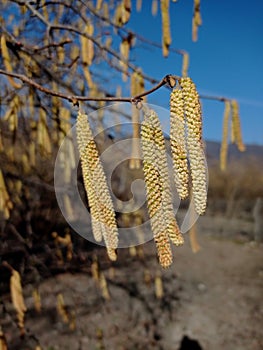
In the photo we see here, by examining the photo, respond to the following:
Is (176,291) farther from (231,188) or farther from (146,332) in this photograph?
(231,188)

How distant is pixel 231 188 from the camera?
11078 mm

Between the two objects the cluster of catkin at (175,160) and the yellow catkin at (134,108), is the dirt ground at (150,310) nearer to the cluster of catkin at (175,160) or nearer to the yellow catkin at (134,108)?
the yellow catkin at (134,108)

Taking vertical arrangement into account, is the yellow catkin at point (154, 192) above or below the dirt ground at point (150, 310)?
above

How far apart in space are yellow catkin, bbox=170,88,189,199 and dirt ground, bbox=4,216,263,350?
7.74ft

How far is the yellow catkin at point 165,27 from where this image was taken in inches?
49.9

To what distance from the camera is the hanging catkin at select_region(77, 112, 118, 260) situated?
0.65 metres

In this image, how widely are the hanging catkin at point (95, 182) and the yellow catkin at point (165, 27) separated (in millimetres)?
780

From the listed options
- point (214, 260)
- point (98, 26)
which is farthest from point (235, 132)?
point (214, 260)

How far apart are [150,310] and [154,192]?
3520mm

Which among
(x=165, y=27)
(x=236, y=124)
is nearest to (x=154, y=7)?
(x=165, y=27)

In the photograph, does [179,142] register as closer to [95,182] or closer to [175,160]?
[175,160]

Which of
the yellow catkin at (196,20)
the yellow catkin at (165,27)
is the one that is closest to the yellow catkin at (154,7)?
the yellow catkin at (196,20)

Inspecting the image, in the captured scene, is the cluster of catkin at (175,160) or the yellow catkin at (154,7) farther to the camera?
the yellow catkin at (154,7)

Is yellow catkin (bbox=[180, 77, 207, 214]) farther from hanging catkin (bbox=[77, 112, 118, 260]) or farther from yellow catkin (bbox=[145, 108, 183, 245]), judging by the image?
hanging catkin (bbox=[77, 112, 118, 260])
